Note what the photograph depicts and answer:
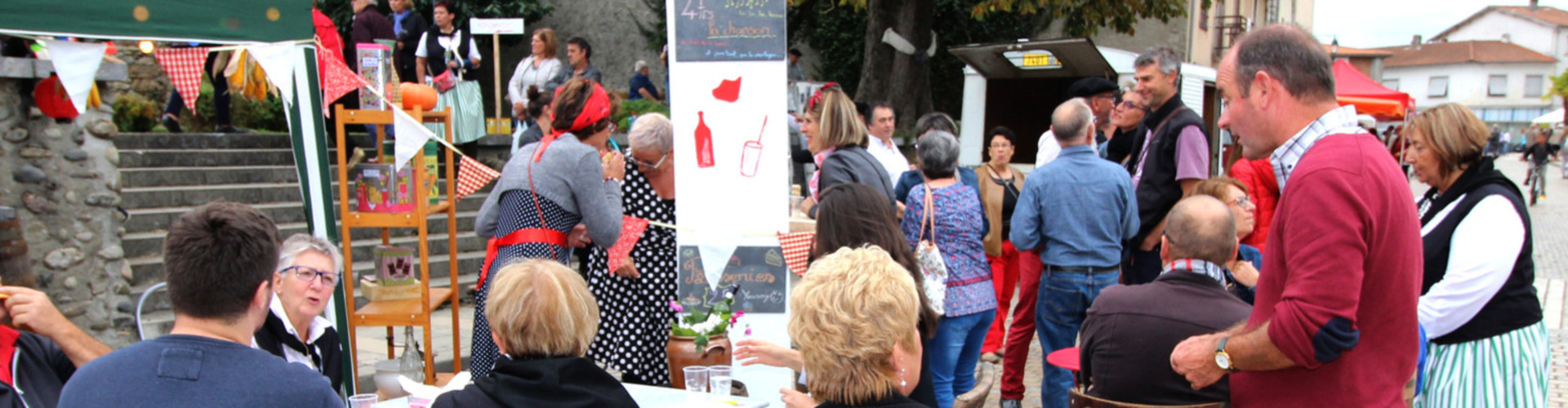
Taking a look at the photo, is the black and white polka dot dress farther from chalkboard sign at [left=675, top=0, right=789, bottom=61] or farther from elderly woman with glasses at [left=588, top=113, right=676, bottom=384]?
chalkboard sign at [left=675, top=0, right=789, bottom=61]

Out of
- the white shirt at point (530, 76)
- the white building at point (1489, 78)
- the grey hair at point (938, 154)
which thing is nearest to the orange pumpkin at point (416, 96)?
the grey hair at point (938, 154)

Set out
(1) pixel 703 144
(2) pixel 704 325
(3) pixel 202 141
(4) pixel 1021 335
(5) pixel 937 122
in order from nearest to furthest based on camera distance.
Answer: (2) pixel 704 325, (1) pixel 703 144, (4) pixel 1021 335, (5) pixel 937 122, (3) pixel 202 141

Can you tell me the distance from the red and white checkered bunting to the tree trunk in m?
9.72

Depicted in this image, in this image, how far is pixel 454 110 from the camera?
392 inches

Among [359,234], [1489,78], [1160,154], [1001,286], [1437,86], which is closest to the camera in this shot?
[1160,154]

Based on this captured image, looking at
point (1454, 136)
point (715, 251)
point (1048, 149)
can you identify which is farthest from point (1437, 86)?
point (715, 251)

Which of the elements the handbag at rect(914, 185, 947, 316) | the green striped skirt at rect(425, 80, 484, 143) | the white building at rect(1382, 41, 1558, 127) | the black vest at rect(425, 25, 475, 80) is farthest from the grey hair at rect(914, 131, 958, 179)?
the white building at rect(1382, 41, 1558, 127)

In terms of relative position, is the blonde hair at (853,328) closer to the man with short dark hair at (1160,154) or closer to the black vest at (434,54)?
the man with short dark hair at (1160,154)

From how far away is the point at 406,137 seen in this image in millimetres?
4500

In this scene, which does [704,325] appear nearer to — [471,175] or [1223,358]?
[471,175]

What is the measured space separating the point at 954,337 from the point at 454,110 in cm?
698

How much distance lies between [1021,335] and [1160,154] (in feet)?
3.61

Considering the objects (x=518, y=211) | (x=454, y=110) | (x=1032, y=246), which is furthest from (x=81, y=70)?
(x=454, y=110)

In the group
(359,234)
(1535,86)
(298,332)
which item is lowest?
(359,234)
